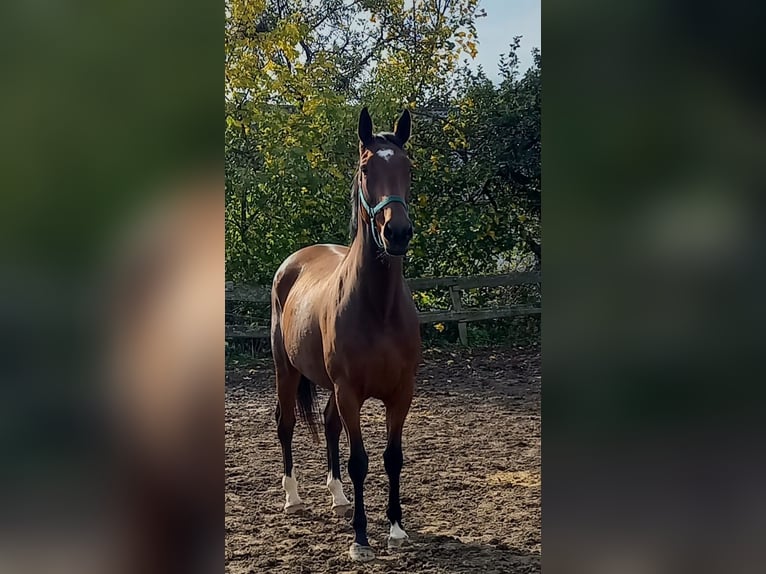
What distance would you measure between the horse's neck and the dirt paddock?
1.07 m

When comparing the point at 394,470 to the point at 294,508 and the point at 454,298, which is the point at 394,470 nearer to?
the point at 294,508

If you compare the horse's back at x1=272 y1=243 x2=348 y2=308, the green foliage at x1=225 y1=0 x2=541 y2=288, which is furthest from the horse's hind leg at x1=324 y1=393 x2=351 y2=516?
the green foliage at x1=225 y1=0 x2=541 y2=288

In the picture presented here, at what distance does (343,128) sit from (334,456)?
2.60 metres

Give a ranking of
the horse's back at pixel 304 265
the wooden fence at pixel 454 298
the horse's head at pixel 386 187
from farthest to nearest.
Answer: the wooden fence at pixel 454 298, the horse's back at pixel 304 265, the horse's head at pixel 386 187

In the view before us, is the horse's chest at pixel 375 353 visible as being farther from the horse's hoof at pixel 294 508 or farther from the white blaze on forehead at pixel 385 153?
the horse's hoof at pixel 294 508

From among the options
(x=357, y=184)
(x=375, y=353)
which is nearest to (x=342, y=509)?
(x=375, y=353)

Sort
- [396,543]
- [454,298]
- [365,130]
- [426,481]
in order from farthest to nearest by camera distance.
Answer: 1. [454,298]
2. [426,481]
3. [396,543]
4. [365,130]

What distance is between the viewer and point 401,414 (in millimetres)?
2867

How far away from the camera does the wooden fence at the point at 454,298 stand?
5.76m

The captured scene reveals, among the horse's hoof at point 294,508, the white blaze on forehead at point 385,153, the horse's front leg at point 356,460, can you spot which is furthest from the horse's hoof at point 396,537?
the white blaze on forehead at point 385,153

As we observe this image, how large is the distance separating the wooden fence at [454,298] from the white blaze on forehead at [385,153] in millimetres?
3113

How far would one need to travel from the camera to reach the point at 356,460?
2.90 m
